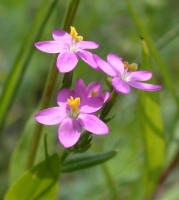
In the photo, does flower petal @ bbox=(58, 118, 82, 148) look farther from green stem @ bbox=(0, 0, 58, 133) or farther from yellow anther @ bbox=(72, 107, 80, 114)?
green stem @ bbox=(0, 0, 58, 133)

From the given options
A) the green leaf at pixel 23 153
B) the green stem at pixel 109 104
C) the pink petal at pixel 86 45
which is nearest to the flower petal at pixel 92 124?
the green stem at pixel 109 104

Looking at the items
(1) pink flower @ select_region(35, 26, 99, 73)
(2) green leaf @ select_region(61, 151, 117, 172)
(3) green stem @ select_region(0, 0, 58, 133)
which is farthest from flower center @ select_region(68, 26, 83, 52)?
(2) green leaf @ select_region(61, 151, 117, 172)

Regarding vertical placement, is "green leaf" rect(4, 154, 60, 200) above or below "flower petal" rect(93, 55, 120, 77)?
below

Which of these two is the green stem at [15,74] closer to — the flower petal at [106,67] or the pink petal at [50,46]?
the pink petal at [50,46]

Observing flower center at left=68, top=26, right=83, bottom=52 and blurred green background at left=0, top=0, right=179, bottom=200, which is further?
blurred green background at left=0, top=0, right=179, bottom=200

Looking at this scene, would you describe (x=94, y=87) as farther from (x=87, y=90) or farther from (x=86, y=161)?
(x=86, y=161)

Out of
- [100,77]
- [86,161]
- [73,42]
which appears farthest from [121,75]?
[100,77]
